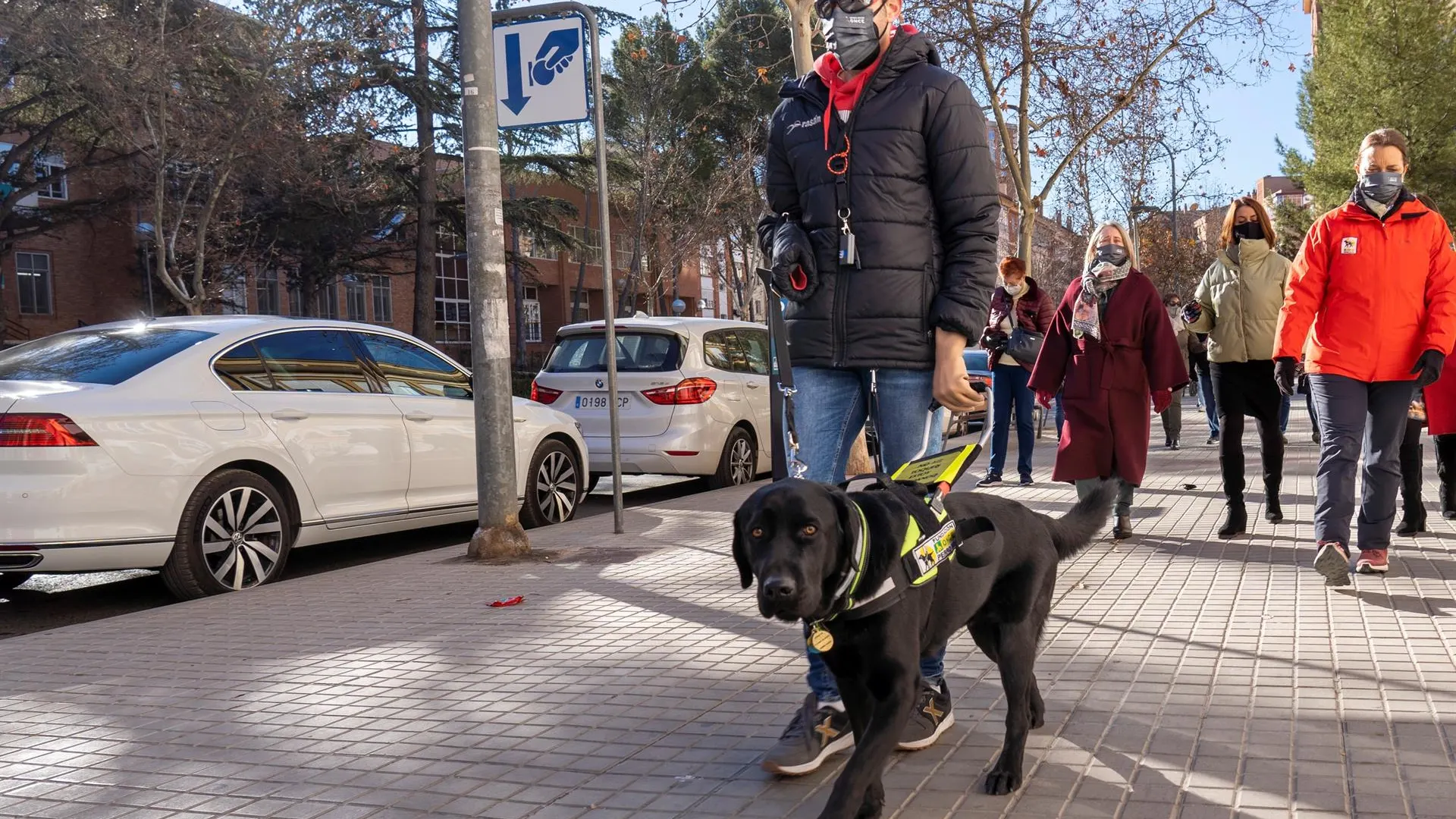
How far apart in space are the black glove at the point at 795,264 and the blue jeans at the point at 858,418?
257 mm

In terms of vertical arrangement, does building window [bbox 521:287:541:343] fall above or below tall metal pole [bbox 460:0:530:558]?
above

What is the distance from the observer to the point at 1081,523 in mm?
3844

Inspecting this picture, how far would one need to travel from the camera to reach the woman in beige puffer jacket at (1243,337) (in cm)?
804

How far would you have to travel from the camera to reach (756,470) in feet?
41.6

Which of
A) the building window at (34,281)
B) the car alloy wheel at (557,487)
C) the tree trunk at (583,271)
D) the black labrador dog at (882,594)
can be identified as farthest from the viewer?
the tree trunk at (583,271)

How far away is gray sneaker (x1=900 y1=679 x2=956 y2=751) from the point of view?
3.71 m

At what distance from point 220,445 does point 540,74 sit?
3285mm

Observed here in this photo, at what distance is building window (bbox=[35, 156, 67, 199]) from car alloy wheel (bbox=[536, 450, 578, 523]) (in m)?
27.4

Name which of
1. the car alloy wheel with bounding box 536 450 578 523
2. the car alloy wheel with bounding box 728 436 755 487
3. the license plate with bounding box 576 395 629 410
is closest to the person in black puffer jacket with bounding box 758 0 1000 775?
the car alloy wheel with bounding box 536 450 578 523

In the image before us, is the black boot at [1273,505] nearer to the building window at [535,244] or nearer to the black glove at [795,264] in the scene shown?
the black glove at [795,264]

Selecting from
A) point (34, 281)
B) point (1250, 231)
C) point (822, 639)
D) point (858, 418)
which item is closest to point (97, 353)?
point (858, 418)

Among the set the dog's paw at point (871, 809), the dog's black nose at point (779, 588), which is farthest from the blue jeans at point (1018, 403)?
the dog's black nose at point (779, 588)

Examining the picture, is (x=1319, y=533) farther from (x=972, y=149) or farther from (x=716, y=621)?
(x=972, y=149)

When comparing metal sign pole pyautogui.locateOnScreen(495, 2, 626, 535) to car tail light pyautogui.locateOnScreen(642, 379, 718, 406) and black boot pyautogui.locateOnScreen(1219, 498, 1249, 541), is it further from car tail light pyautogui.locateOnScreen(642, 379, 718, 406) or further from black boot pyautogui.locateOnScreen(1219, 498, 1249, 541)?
black boot pyautogui.locateOnScreen(1219, 498, 1249, 541)
